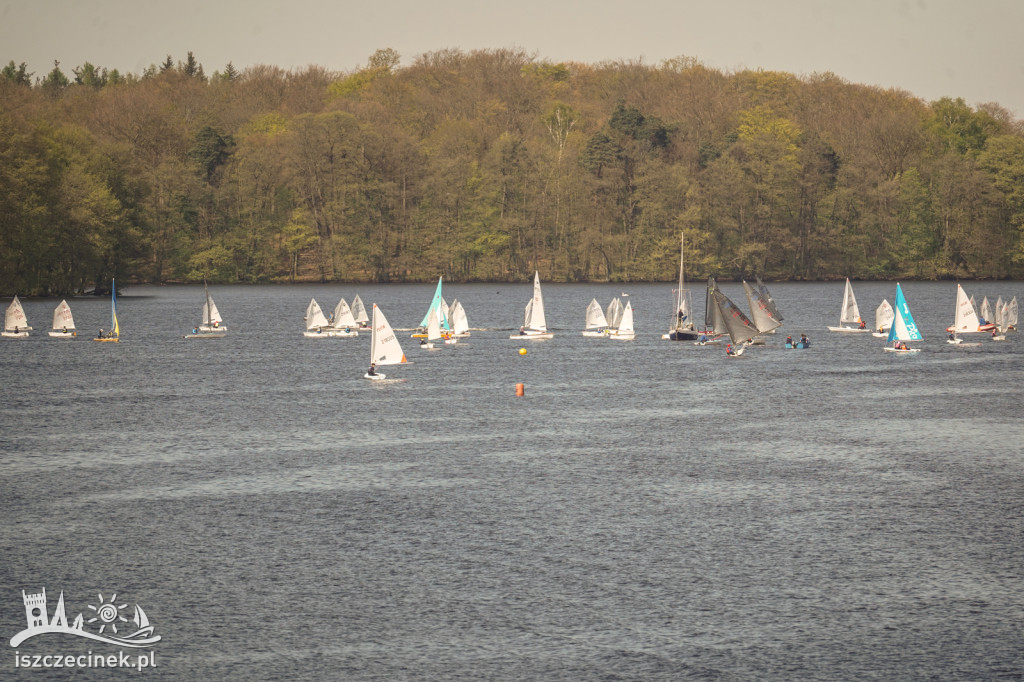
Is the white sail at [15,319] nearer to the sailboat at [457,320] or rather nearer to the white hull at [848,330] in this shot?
the sailboat at [457,320]

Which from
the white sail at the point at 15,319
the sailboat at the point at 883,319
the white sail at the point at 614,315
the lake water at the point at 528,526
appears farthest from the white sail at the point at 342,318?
the sailboat at the point at 883,319

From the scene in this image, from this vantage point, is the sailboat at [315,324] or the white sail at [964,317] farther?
the sailboat at [315,324]

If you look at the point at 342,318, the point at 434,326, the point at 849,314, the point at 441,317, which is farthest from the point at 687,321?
the point at 342,318

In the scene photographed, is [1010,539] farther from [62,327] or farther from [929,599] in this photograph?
[62,327]

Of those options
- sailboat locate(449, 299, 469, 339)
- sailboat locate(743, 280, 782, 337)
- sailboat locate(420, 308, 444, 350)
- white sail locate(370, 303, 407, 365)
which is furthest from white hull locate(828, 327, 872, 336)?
white sail locate(370, 303, 407, 365)

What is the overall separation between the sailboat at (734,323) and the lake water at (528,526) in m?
18.5

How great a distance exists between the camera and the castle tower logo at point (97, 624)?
79.2 ft

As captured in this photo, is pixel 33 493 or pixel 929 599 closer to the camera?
pixel 929 599

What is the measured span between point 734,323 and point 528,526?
62449 mm

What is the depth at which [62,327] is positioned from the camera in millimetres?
113812

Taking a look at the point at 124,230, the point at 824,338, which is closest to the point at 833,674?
the point at 824,338

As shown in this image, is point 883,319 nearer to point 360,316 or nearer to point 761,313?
point 761,313

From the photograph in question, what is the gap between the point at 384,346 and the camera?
76.6 m

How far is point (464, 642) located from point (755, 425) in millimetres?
33606
